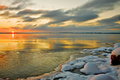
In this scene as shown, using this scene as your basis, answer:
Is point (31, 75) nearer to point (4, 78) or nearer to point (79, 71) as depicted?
point (4, 78)

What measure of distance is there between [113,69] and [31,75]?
351 inches

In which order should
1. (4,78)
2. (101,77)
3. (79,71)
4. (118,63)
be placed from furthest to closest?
1. (118,63)
2. (79,71)
3. (4,78)
4. (101,77)

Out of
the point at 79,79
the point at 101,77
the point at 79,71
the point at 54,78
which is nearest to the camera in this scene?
the point at 101,77

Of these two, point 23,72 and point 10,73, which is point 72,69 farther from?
point 10,73

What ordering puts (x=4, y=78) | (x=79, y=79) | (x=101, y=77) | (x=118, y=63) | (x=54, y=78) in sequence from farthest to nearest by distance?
(x=118, y=63) → (x=4, y=78) → (x=54, y=78) → (x=79, y=79) → (x=101, y=77)

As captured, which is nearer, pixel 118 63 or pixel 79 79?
pixel 79 79

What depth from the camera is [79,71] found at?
49.3ft

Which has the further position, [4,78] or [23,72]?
[23,72]

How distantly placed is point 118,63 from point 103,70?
3.02m

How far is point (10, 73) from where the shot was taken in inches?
604

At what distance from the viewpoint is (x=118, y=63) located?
52.7 ft

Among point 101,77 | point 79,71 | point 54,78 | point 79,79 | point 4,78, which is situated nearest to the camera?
point 101,77

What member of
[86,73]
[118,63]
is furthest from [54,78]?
[118,63]

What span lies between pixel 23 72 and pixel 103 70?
8.99m
